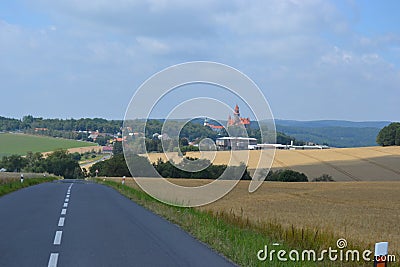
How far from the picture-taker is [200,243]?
31.0ft

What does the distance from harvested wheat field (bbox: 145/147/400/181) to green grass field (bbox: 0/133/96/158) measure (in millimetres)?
59026

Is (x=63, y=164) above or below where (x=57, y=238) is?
below

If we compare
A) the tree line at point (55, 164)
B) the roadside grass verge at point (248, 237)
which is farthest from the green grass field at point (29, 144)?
the roadside grass verge at point (248, 237)

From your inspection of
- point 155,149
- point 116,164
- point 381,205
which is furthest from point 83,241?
point 116,164

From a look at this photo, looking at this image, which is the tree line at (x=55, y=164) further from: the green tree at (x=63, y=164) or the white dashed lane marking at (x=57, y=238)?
the white dashed lane marking at (x=57, y=238)

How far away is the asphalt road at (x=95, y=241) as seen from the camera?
24.6 feet

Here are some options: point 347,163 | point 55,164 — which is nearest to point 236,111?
point 347,163

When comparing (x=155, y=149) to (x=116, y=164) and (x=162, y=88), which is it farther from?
(x=116, y=164)

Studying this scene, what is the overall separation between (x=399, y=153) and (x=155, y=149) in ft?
191

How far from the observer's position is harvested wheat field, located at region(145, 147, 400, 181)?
5567cm

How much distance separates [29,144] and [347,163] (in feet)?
261

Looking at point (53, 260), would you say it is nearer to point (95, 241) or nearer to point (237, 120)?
point (95, 241)

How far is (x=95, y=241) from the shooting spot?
930 centimetres

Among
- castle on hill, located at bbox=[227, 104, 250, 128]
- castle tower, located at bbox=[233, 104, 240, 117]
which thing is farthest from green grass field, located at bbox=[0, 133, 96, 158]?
castle tower, located at bbox=[233, 104, 240, 117]
